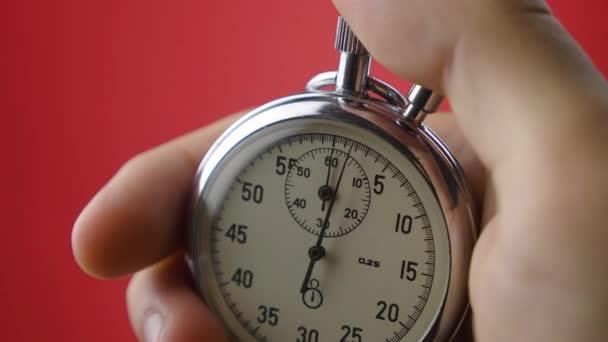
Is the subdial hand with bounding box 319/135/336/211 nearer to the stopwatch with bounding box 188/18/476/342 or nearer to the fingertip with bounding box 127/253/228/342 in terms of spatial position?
the stopwatch with bounding box 188/18/476/342

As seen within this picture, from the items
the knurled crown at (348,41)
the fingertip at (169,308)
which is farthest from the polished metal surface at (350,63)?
the fingertip at (169,308)

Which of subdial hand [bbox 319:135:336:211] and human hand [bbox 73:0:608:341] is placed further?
subdial hand [bbox 319:135:336:211]

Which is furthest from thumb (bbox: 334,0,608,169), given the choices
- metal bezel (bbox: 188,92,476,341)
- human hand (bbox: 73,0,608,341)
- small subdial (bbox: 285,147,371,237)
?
small subdial (bbox: 285,147,371,237)

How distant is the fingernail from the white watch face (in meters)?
0.09

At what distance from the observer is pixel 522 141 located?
3.56ft

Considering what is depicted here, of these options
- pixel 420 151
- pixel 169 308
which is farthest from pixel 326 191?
pixel 169 308

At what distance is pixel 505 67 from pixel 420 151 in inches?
9.3

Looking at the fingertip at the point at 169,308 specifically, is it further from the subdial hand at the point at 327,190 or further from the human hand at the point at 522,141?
the subdial hand at the point at 327,190

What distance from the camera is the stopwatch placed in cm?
128

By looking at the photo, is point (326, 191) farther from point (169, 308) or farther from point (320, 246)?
point (169, 308)

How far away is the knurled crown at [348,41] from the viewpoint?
1.29 metres

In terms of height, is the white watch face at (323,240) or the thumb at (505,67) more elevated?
the thumb at (505,67)

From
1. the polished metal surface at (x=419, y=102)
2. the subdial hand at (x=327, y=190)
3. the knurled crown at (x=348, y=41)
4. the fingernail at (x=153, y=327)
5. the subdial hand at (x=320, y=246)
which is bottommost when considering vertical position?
the fingernail at (x=153, y=327)

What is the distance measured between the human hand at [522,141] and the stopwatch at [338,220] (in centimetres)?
7
